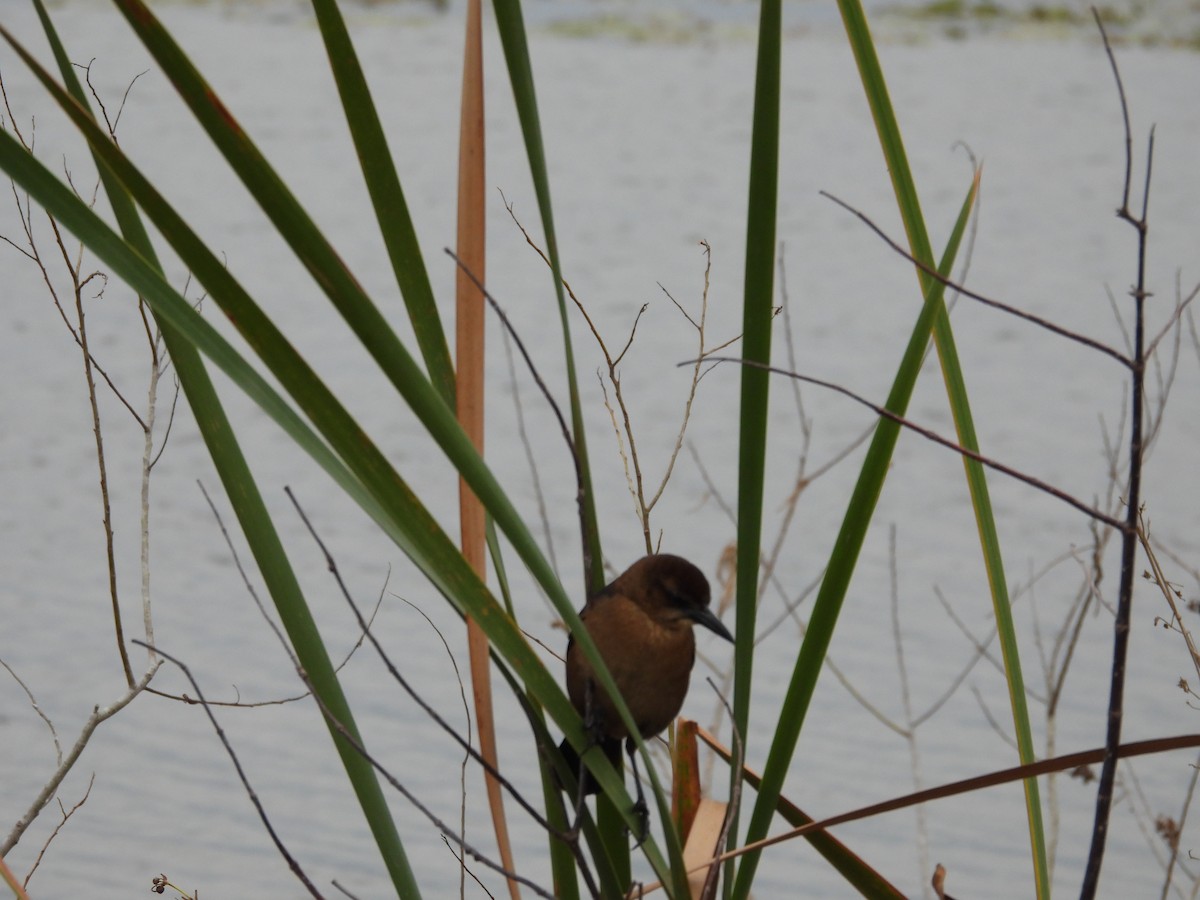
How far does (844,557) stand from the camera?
53.5 inches

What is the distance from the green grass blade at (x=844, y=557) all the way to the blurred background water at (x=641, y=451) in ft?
1.56

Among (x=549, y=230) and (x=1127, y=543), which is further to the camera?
(x=549, y=230)

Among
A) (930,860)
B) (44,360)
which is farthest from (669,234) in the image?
(930,860)

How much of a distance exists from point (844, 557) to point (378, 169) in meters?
0.58

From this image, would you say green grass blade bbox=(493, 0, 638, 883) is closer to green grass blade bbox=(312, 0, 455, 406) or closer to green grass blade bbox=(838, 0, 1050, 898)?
green grass blade bbox=(312, 0, 455, 406)

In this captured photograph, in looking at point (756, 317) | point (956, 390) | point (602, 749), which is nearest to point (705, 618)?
point (602, 749)

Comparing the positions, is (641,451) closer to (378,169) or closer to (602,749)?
(602,749)

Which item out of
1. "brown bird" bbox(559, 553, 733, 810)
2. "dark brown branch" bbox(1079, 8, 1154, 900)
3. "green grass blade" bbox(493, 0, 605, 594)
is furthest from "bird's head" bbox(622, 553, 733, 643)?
"dark brown branch" bbox(1079, 8, 1154, 900)

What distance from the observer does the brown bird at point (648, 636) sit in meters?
1.86

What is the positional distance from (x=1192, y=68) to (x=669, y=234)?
6988 mm

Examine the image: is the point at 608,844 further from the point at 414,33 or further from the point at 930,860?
the point at 414,33

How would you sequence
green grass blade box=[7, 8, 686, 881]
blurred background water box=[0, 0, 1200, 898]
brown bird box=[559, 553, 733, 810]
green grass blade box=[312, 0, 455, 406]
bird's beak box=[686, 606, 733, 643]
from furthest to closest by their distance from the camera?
blurred background water box=[0, 0, 1200, 898], bird's beak box=[686, 606, 733, 643], brown bird box=[559, 553, 733, 810], green grass blade box=[312, 0, 455, 406], green grass blade box=[7, 8, 686, 881]

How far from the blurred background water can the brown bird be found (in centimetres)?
30

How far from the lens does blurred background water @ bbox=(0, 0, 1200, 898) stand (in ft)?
15.9
